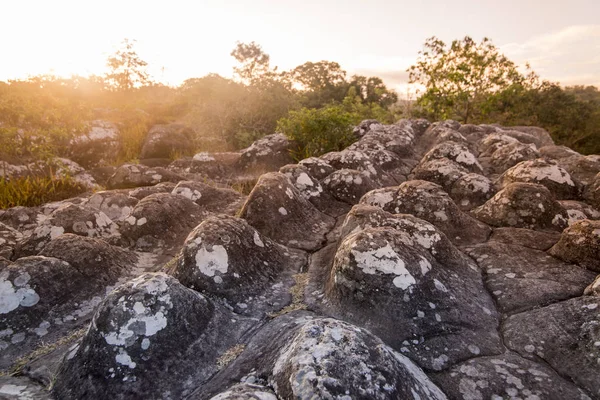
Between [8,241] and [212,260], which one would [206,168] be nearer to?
[8,241]

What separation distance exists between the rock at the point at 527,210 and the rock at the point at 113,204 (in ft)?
19.2

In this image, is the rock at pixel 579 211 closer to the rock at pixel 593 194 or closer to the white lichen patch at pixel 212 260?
the rock at pixel 593 194

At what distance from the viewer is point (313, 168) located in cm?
670

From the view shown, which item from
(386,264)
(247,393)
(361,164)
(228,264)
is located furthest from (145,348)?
(361,164)

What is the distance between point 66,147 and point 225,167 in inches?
284

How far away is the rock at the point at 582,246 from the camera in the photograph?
11.5 ft

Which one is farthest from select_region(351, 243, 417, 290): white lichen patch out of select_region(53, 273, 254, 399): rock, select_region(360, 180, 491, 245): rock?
select_region(360, 180, 491, 245): rock

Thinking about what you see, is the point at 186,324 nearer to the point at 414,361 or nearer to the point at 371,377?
the point at 371,377

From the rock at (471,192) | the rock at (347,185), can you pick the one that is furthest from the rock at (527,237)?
the rock at (347,185)

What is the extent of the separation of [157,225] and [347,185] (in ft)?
10.3

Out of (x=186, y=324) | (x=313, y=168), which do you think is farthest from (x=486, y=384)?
(x=313, y=168)

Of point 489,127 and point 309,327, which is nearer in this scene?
point 309,327

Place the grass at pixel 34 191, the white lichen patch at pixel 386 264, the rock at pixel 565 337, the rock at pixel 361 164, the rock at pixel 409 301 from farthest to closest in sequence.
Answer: the grass at pixel 34 191, the rock at pixel 361 164, the white lichen patch at pixel 386 264, the rock at pixel 409 301, the rock at pixel 565 337

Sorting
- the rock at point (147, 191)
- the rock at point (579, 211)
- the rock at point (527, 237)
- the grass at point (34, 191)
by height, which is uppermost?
the rock at point (579, 211)
